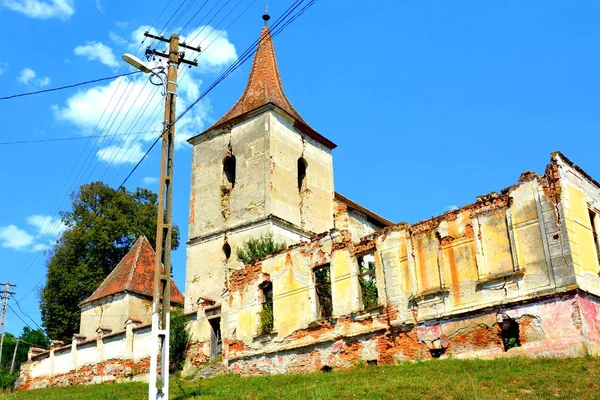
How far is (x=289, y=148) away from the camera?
29.8m

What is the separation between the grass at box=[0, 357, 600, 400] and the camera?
12.2 metres

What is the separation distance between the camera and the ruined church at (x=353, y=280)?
16016mm

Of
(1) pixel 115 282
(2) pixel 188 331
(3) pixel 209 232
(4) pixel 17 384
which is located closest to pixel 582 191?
(2) pixel 188 331

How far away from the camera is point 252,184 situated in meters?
28.4

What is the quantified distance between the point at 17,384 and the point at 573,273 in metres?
24.1

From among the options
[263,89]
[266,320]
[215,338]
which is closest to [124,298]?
[215,338]

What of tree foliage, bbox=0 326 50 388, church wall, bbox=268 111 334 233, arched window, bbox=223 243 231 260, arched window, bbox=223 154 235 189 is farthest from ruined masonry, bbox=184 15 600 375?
tree foliage, bbox=0 326 50 388

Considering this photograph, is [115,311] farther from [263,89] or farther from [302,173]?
[263,89]

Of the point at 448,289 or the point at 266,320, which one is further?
the point at 266,320

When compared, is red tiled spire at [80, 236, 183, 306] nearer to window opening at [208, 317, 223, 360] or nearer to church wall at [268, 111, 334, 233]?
church wall at [268, 111, 334, 233]

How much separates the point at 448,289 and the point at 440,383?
14.8 ft

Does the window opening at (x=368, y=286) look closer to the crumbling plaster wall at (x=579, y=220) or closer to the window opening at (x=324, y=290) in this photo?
the window opening at (x=324, y=290)

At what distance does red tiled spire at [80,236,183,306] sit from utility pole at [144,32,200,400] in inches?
656

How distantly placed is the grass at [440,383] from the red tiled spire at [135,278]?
13905mm
